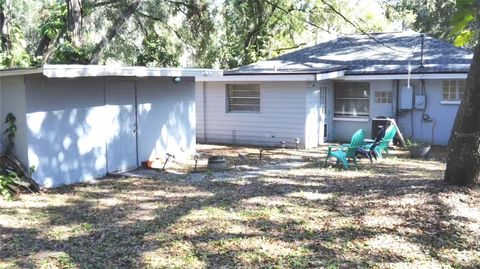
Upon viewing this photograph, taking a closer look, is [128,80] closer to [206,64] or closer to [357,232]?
[357,232]

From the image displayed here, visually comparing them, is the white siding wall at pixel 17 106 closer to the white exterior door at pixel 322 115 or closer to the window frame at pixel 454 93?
the white exterior door at pixel 322 115

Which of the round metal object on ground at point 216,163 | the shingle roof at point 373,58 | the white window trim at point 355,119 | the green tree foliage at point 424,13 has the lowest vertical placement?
the round metal object on ground at point 216,163

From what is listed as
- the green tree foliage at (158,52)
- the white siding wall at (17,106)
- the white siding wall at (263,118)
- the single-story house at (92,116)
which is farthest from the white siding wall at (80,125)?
the green tree foliage at (158,52)

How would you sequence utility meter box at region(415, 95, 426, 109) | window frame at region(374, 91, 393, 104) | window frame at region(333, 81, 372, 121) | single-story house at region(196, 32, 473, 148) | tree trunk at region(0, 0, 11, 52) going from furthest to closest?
window frame at region(333, 81, 372, 121) → window frame at region(374, 91, 393, 104) → utility meter box at region(415, 95, 426, 109) → single-story house at region(196, 32, 473, 148) → tree trunk at region(0, 0, 11, 52)

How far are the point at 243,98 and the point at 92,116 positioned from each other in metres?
6.60

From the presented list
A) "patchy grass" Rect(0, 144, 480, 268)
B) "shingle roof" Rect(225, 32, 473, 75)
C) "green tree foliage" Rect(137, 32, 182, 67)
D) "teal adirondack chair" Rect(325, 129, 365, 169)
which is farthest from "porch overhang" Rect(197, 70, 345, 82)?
"green tree foliage" Rect(137, 32, 182, 67)

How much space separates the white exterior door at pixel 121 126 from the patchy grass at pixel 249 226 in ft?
5.36

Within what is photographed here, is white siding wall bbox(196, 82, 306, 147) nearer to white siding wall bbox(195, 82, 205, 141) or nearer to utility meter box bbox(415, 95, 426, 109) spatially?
white siding wall bbox(195, 82, 205, 141)

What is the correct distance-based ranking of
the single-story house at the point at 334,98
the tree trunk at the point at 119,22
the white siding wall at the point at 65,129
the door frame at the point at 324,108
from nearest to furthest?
the white siding wall at the point at 65,129 < the single-story house at the point at 334,98 < the door frame at the point at 324,108 < the tree trunk at the point at 119,22

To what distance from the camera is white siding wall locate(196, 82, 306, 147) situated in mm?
14773

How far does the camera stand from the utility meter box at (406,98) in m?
15.4

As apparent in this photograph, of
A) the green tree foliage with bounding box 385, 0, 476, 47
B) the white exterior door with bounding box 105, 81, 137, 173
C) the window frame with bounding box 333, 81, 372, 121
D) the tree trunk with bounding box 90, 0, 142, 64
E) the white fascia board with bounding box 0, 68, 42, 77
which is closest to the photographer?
the white fascia board with bounding box 0, 68, 42, 77

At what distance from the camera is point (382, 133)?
477 inches

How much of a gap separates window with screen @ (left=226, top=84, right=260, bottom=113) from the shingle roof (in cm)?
51
